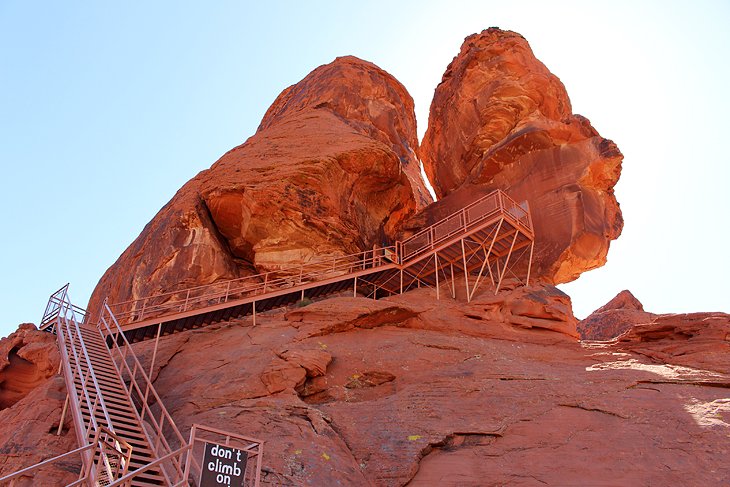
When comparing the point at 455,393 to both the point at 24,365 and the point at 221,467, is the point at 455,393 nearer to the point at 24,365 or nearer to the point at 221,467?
the point at 221,467

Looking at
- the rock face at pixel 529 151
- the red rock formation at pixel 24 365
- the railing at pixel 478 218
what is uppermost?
the rock face at pixel 529 151

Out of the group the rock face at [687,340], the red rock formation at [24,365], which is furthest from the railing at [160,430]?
the rock face at [687,340]

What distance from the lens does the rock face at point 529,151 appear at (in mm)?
26469

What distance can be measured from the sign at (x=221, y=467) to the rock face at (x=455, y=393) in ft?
7.25

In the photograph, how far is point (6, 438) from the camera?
472 inches

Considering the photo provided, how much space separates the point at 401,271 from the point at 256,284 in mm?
6079

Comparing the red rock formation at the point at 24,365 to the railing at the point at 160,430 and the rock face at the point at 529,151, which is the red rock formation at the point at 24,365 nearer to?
the railing at the point at 160,430

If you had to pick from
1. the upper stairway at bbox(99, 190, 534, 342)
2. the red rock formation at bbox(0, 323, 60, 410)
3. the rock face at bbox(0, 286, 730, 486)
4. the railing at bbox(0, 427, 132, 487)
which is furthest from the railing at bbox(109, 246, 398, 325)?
the railing at bbox(0, 427, 132, 487)

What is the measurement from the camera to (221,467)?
26.6 feet

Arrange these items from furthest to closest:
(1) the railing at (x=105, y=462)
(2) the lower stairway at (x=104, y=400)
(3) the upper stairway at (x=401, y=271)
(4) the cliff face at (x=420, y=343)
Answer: (3) the upper stairway at (x=401, y=271) < (4) the cliff face at (x=420, y=343) < (2) the lower stairway at (x=104, y=400) < (1) the railing at (x=105, y=462)

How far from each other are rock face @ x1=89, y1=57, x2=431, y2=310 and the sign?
14946mm

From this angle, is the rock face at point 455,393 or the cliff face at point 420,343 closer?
the rock face at point 455,393

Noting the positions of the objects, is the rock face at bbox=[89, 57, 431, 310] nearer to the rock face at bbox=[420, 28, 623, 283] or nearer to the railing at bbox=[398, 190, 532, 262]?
the railing at bbox=[398, 190, 532, 262]

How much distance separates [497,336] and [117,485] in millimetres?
12809
